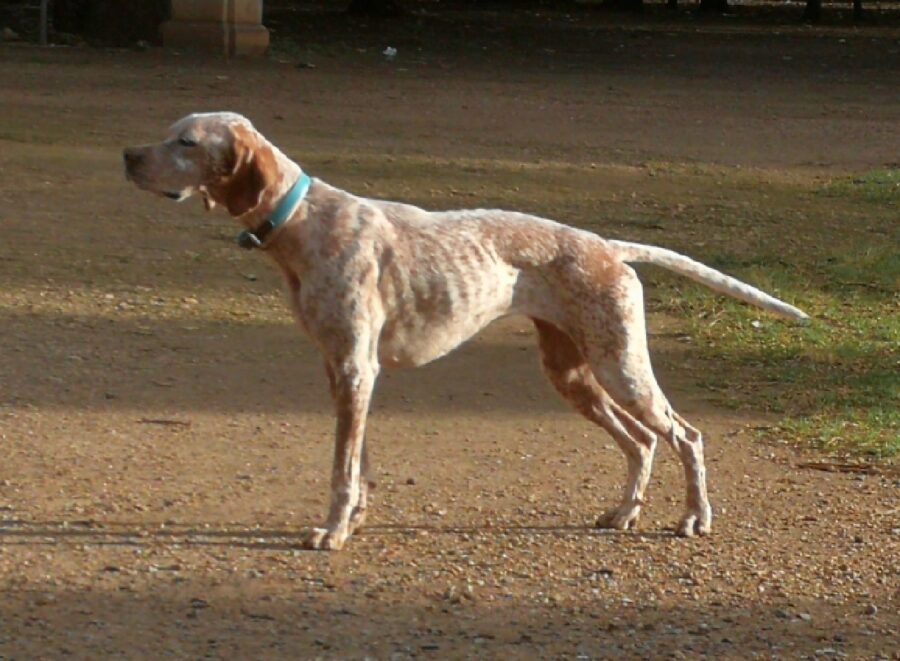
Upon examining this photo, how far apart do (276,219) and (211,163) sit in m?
0.28

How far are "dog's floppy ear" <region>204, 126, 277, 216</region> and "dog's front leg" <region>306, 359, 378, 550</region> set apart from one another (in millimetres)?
617

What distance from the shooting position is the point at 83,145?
1459 cm

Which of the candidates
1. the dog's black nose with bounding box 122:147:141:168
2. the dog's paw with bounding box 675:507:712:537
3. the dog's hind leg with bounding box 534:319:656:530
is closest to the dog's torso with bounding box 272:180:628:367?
the dog's hind leg with bounding box 534:319:656:530

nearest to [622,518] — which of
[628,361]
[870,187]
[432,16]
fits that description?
[628,361]

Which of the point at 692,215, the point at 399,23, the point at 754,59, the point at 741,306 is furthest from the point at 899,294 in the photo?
the point at 399,23

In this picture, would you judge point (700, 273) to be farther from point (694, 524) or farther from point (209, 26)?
point (209, 26)

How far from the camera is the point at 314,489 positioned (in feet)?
A: 22.6

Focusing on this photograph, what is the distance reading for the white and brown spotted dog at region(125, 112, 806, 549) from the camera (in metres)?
6.03

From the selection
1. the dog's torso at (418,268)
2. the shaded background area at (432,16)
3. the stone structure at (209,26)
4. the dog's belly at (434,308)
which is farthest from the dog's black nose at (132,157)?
the shaded background area at (432,16)

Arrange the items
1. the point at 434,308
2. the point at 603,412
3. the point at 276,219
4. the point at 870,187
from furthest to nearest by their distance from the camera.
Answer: the point at 870,187 < the point at 603,412 < the point at 434,308 < the point at 276,219

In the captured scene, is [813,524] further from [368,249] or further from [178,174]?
[178,174]

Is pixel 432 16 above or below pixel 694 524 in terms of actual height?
below

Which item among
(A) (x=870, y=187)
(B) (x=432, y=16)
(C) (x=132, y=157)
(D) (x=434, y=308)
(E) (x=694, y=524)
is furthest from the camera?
(B) (x=432, y=16)

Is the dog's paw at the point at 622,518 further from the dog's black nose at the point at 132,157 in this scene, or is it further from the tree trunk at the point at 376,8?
the tree trunk at the point at 376,8
